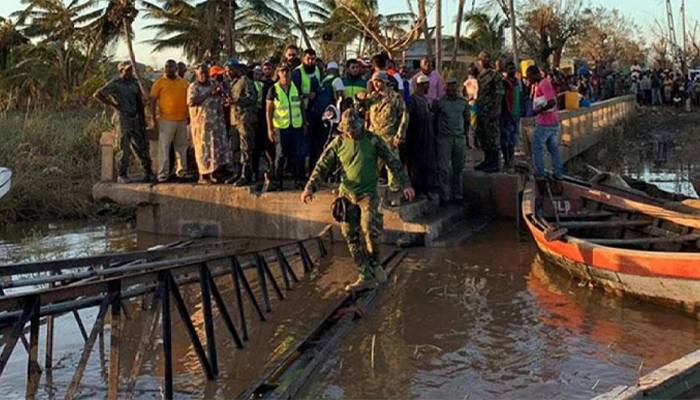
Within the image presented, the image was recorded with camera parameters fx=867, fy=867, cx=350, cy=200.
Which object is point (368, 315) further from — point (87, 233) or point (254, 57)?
point (254, 57)

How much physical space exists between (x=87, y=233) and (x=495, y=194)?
6.58m

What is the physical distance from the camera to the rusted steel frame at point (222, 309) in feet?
22.3

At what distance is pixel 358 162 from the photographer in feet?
28.7

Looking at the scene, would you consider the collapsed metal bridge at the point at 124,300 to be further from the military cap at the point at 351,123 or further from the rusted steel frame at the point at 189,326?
the military cap at the point at 351,123

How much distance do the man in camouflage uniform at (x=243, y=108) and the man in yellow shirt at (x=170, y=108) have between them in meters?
0.76

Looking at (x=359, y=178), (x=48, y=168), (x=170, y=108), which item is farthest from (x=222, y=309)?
(x=48, y=168)

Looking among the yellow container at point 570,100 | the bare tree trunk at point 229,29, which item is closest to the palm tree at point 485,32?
the bare tree trunk at point 229,29

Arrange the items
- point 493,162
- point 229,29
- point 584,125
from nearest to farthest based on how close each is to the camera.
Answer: point 493,162 → point 584,125 → point 229,29

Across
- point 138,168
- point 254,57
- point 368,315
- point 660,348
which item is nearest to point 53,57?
point 254,57

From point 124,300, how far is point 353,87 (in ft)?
17.6

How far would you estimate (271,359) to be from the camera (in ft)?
22.7

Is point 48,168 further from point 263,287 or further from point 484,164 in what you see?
point 263,287

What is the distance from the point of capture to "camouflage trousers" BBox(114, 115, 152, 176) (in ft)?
41.6

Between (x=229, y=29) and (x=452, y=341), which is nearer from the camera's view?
(x=452, y=341)
